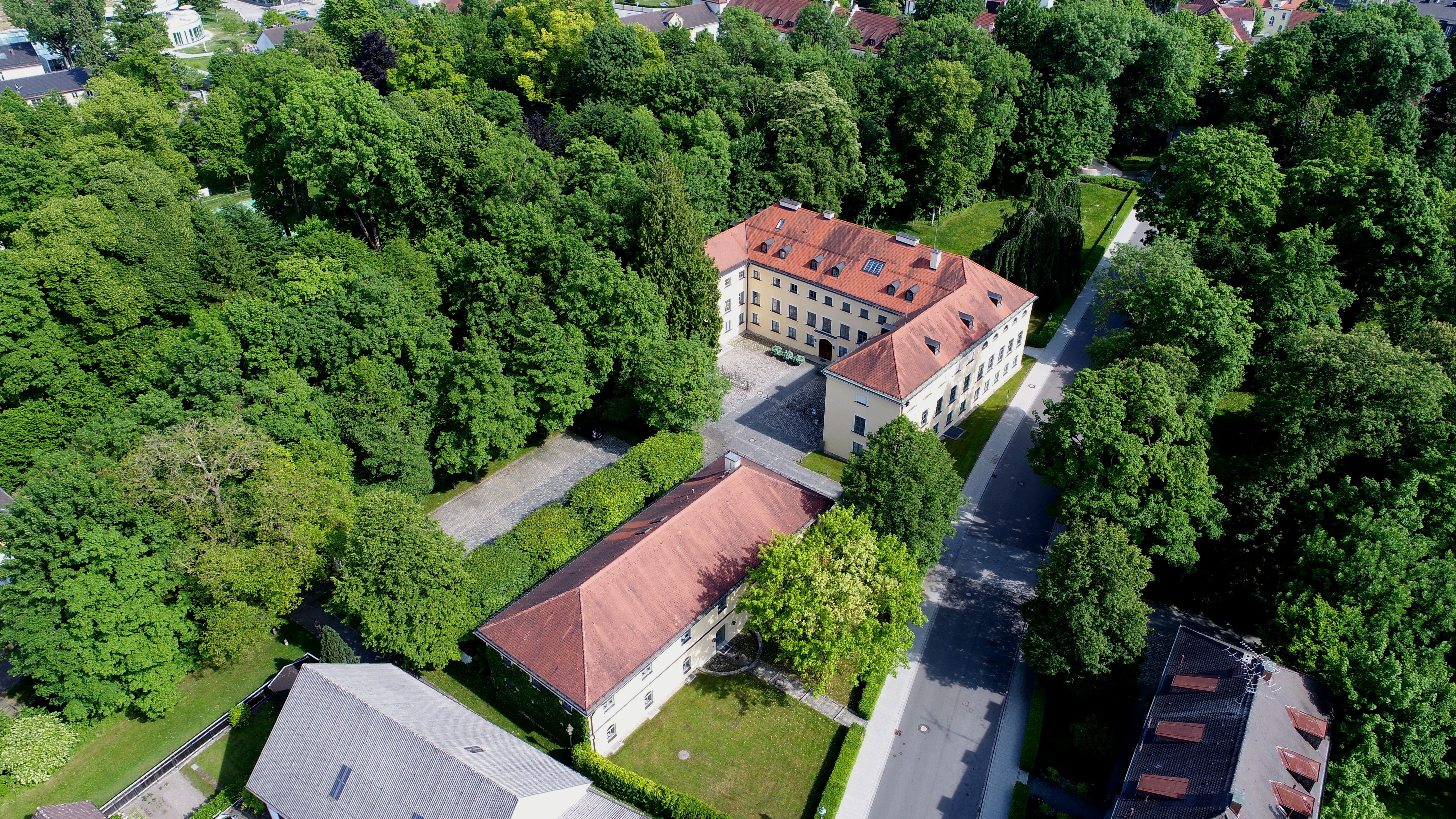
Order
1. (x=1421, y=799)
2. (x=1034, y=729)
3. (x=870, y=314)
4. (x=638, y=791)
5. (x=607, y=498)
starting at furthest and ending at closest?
(x=870, y=314) < (x=607, y=498) < (x=1034, y=729) < (x=1421, y=799) < (x=638, y=791)

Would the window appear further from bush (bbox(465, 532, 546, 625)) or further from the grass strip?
the grass strip

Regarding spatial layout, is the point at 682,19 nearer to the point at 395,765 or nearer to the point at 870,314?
the point at 870,314

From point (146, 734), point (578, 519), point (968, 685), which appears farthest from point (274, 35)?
point (968, 685)

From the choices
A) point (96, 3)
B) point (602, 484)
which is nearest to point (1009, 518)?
point (602, 484)

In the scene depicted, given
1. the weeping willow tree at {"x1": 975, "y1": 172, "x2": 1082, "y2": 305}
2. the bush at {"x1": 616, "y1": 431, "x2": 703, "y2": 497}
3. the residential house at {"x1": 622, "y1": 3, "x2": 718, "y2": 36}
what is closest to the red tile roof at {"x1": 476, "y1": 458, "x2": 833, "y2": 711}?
the bush at {"x1": 616, "y1": 431, "x2": 703, "y2": 497}

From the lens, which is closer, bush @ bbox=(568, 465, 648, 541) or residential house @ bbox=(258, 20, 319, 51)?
bush @ bbox=(568, 465, 648, 541)

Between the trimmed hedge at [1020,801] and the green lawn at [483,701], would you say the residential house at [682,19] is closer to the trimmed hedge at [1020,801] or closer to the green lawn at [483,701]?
the green lawn at [483,701]
